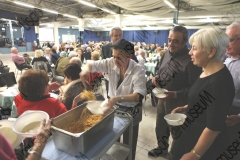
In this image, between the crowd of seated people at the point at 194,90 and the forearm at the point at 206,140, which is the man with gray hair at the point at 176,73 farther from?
the forearm at the point at 206,140

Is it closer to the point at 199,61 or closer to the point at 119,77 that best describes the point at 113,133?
the point at 119,77

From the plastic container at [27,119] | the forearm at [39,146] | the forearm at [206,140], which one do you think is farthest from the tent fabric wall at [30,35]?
the forearm at [206,140]

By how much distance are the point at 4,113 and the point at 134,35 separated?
17881mm

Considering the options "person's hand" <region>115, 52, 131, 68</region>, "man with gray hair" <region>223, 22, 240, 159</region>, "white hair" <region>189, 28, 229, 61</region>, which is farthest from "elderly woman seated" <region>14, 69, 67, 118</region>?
"man with gray hair" <region>223, 22, 240, 159</region>

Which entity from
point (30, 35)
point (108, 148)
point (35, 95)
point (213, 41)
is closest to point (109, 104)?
point (108, 148)

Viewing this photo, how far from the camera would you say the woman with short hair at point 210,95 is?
2.88 ft

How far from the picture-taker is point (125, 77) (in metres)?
1.43

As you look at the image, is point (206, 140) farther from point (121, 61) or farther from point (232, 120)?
point (121, 61)

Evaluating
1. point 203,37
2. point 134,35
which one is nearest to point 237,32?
point 203,37

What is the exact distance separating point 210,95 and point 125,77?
0.71m

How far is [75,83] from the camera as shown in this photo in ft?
5.95

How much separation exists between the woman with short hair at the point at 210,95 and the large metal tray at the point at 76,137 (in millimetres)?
551

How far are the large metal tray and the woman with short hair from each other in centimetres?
55

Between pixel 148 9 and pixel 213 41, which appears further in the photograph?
pixel 148 9
